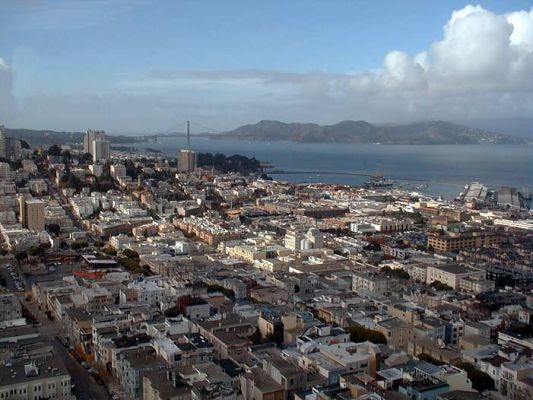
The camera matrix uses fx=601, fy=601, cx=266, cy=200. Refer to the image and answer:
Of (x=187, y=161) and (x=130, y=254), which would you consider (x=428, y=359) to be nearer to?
(x=130, y=254)

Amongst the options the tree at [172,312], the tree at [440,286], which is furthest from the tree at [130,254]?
the tree at [440,286]

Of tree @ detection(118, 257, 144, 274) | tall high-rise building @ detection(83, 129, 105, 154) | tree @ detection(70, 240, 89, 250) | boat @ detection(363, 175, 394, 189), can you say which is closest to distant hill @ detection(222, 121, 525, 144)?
tall high-rise building @ detection(83, 129, 105, 154)

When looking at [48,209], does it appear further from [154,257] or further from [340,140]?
[340,140]

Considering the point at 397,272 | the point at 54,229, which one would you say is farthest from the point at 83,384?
the point at 54,229

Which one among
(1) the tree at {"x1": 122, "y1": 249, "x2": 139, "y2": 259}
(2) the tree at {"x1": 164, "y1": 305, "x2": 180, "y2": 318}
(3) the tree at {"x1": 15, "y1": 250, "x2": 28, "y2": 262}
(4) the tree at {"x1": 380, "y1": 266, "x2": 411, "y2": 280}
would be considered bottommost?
(3) the tree at {"x1": 15, "y1": 250, "x2": 28, "y2": 262}

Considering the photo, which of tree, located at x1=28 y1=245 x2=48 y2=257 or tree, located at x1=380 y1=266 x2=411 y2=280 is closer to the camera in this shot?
tree, located at x1=380 y1=266 x2=411 y2=280

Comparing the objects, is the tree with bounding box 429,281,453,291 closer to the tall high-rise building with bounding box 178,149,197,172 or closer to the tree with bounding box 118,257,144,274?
the tree with bounding box 118,257,144,274
